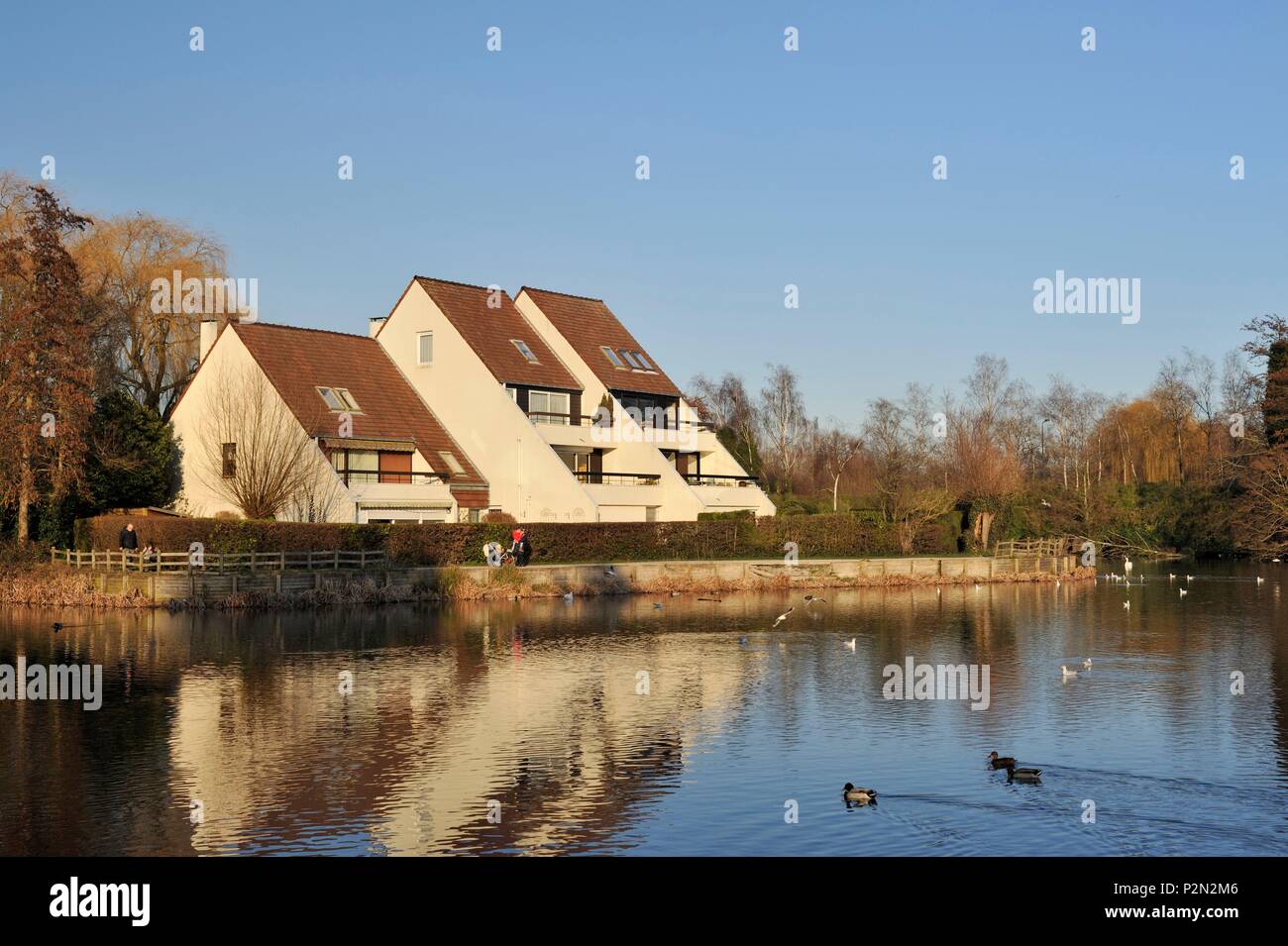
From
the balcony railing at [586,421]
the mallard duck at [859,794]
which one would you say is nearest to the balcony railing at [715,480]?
the balcony railing at [586,421]

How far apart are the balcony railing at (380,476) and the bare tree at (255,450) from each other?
1331 millimetres

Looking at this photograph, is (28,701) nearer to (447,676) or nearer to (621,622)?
(447,676)

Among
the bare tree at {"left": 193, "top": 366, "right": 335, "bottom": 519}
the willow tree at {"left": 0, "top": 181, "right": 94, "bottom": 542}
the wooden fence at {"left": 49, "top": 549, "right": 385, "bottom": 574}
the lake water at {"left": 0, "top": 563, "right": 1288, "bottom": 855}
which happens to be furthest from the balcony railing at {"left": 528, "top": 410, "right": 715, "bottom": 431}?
the lake water at {"left": 0, "top": 563, "right": 1288, "bottom": 855}

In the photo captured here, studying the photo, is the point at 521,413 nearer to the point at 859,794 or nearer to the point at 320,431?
the point at 320,431

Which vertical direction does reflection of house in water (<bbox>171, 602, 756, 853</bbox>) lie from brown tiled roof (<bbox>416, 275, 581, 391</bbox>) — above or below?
below

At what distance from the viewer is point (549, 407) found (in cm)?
6388

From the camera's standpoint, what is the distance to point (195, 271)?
66250mm

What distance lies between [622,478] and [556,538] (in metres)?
12.7

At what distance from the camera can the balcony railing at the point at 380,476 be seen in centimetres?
5350

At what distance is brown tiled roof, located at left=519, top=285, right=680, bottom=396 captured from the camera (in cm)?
6706

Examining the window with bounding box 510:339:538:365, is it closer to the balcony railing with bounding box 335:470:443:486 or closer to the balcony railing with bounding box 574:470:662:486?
the balcony railing with bounding box 574:470:662:486

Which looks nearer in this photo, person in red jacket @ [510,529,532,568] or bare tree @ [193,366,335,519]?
person in red jacket @ [510,529,532,568]

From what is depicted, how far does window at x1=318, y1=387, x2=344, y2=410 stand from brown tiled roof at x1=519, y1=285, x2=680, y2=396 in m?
14.2

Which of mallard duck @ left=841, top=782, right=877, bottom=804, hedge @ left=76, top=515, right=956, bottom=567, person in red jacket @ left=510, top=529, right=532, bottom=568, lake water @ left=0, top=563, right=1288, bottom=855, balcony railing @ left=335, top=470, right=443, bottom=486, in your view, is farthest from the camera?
balcony railing @ left=335, top=470, right=443, bottom=486
